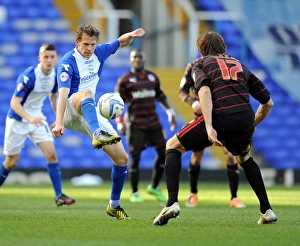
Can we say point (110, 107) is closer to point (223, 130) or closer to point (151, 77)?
point (223, 130)

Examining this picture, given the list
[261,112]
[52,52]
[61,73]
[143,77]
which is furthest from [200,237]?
[143,77]

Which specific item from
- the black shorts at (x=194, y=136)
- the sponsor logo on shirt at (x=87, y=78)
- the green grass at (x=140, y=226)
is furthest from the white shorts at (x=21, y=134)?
the black shorts at (x=194, y=136)

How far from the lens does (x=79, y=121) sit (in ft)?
27.5

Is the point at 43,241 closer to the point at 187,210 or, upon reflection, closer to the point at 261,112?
the point at 261,112

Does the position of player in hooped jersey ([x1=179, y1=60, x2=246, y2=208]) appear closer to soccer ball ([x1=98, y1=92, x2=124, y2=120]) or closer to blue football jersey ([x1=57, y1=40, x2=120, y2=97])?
blue football jersey ([x1=57, y1=40, x2=120, y2=97])

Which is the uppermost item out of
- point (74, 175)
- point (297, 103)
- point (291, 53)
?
point (291, 53)

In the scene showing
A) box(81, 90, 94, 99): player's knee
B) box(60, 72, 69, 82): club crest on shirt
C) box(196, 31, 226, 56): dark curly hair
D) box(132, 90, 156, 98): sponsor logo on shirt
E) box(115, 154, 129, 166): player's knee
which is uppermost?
box(196, 31, 226, 56): dark curly hair

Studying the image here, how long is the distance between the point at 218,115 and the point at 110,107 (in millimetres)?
1277

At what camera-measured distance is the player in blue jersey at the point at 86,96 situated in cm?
805

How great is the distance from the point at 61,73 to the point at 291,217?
3028 mm

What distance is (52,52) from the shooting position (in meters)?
11.0

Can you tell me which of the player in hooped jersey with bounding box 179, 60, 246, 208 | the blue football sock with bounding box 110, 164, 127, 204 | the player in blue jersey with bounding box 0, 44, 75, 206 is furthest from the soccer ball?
the player in blue jersey with bounding box 0, 44, 75, 206

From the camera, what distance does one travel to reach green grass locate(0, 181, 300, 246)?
6.45m

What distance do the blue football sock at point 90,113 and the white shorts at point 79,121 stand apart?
217 mm
